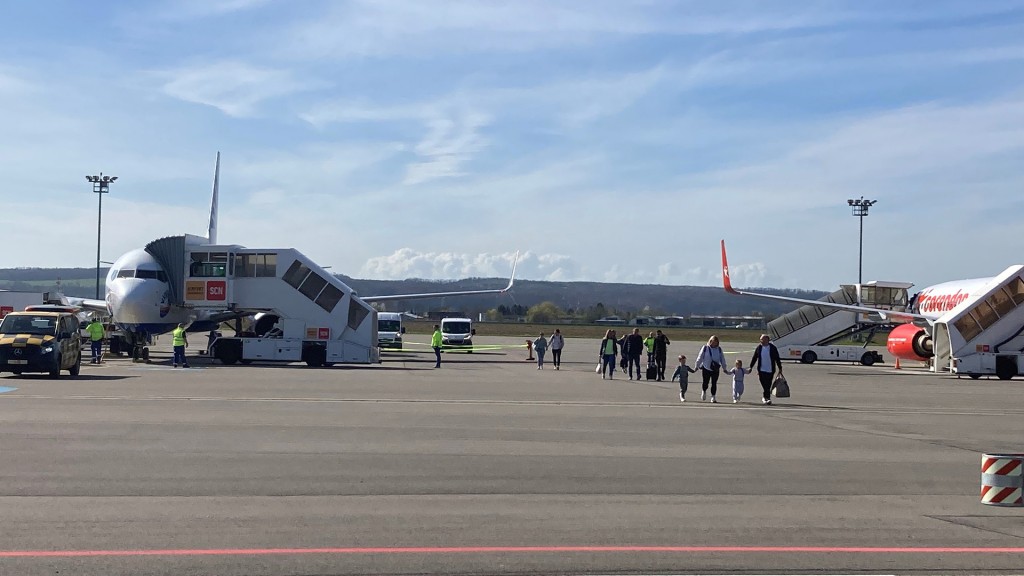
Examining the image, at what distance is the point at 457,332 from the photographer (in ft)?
186

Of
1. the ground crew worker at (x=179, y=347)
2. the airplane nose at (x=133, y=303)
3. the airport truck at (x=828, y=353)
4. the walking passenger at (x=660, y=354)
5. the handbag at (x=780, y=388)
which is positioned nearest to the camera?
the handbag at (x=780, y=388)

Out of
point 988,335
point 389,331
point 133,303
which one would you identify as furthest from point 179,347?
point 988,335

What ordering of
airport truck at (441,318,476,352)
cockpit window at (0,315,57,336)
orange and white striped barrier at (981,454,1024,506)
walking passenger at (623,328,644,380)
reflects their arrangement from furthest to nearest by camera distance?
airport truck at (441,318,476,352), walking passenger at (623,328,644,380), cockpit window at (0,315,57,336), orange and white striped barrier at (981,454,1024,506)

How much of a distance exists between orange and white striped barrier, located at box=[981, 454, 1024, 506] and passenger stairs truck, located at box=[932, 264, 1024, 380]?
2775cm

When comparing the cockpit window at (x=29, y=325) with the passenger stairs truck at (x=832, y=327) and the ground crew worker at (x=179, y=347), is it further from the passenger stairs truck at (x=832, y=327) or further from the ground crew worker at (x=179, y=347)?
the passenger stairs truck at (x=832, y=327)

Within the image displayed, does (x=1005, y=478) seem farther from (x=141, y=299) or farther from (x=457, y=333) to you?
(x=457, y=333)

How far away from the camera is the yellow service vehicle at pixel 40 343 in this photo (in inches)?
1011

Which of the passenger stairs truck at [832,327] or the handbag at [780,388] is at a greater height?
the passenger stairs truck at [832,327]

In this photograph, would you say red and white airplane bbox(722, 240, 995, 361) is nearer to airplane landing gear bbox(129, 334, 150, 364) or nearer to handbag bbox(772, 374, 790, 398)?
handbag bbox(772, 374, 790, 398)

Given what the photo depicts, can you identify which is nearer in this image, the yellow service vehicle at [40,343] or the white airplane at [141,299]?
the yellow service vehicle at [40,343]

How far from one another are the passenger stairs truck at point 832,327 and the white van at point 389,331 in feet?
65.8

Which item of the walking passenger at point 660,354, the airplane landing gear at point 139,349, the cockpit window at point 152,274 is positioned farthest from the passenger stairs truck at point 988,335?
the airplane landing gear at point 139,349

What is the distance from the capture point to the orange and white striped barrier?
32.4 ft

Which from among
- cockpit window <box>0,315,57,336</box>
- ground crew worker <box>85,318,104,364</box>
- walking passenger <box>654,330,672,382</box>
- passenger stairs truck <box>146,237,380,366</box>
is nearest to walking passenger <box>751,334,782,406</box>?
walking passenger <box>654,330,672,382</box>
